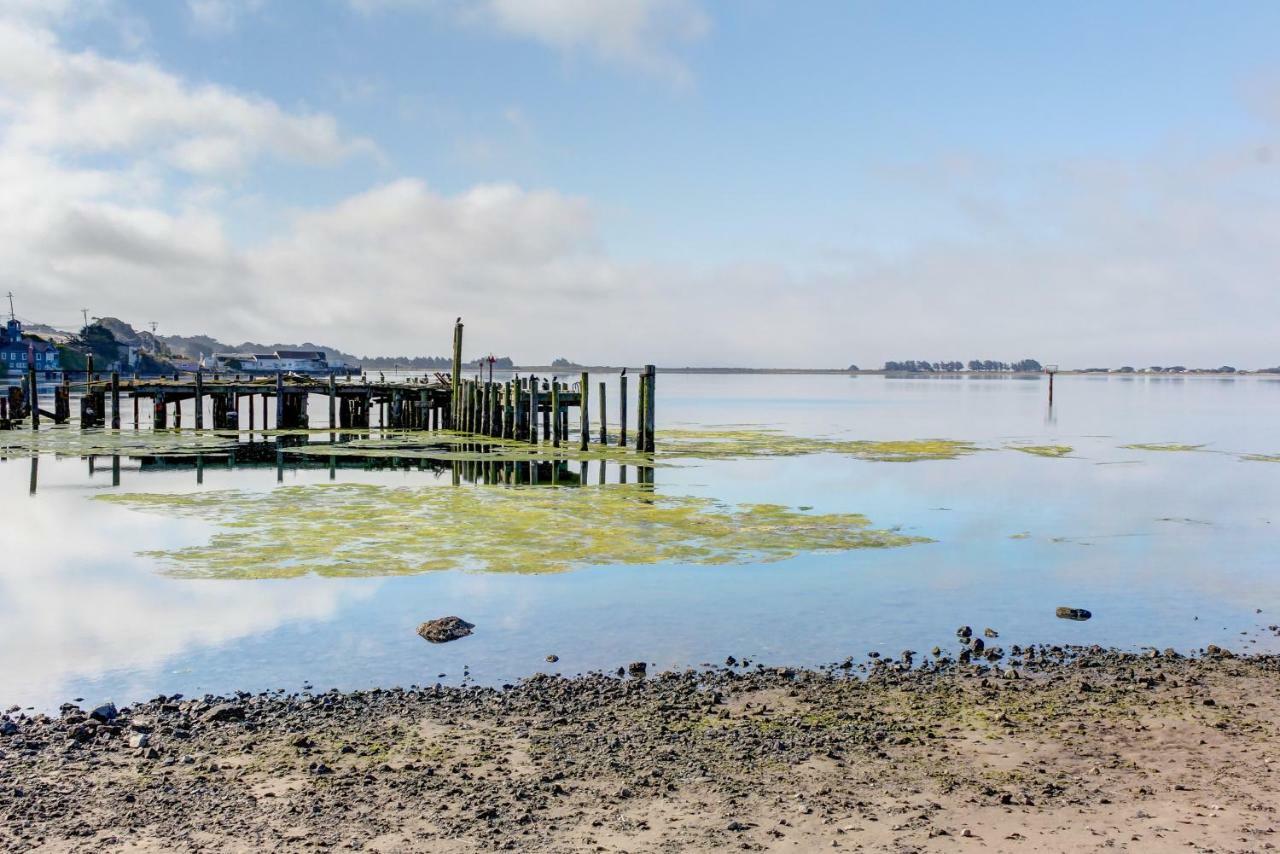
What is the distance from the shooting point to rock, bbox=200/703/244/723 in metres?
9.58

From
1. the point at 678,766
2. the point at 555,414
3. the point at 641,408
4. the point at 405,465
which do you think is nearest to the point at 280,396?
the point at 555,414

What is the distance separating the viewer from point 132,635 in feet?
43.6

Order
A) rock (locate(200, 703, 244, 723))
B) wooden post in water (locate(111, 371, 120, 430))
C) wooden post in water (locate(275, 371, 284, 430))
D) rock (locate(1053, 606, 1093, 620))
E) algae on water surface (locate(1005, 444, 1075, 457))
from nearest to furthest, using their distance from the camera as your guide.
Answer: rock (locate(200, 703, 244, 723))
rock (locate(1053, 606, 1093, 620))
algae on water surface (locate(1005, 444, 1075, 457))
wooden post in water (locate(111, 371, 120, 430))
wooden post in water (locate(275, 371, 284, 430))

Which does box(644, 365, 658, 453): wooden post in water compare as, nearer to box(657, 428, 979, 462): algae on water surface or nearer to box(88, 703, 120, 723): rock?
box(657, 428, 979, 462): algae on water surface

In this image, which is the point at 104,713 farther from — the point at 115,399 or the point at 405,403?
the point at 405,403

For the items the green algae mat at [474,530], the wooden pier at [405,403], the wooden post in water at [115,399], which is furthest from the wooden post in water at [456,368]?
the green algae mat at [474,530]

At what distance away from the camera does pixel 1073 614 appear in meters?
14.6

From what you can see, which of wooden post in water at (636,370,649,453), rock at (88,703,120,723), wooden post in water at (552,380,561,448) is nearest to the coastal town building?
wooden post in water at (552,380,561,448)

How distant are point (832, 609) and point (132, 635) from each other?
9545 mm

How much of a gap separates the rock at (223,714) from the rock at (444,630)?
3.42 metres

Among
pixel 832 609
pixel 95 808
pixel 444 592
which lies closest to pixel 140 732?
pixel 95 808

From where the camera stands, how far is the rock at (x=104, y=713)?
9398 millimetres

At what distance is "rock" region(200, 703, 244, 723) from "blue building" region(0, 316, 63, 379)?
12061cm

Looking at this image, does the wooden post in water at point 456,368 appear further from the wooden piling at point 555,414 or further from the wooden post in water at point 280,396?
the wooden piling at point 555,414
